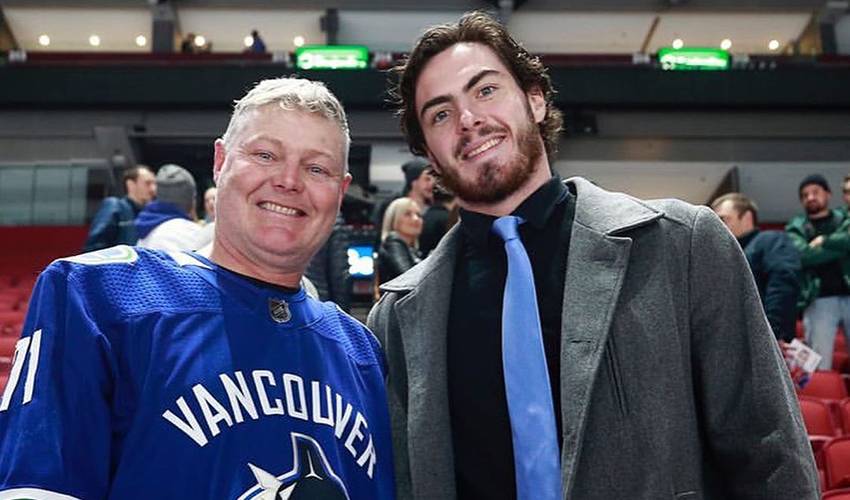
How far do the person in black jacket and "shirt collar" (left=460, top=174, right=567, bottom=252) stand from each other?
174 centimetres

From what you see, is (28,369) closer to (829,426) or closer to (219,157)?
(219,157)

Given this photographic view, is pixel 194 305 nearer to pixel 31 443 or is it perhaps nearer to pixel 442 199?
pixel 31 443

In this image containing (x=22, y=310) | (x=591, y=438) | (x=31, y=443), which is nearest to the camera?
(x=31, y=443)

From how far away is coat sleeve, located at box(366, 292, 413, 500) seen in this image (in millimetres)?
1402

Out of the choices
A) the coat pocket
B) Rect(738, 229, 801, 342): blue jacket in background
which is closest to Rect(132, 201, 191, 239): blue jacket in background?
the coat pocket

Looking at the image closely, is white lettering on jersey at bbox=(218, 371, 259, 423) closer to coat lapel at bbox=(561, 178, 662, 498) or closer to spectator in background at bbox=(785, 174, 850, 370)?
coat lapel at bbox=(561, 178, 662, 498)

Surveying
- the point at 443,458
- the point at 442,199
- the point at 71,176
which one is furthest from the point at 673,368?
the point at 71,176

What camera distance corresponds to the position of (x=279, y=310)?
4.36 feet

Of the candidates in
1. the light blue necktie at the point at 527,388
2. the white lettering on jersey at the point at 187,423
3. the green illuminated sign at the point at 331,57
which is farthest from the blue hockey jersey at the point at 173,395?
the green illuminated sign at the point at 331,57

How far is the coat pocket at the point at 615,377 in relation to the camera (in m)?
1.20

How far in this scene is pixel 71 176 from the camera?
33.0ft

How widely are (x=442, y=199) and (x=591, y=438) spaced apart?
8.20 feet

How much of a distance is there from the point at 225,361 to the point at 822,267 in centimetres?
381

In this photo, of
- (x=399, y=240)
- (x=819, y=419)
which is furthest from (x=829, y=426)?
(x=399, y=240)
